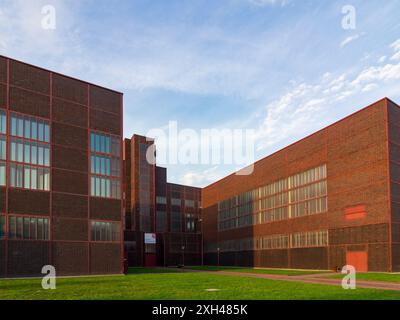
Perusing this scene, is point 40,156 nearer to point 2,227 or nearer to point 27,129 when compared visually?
point 27,129

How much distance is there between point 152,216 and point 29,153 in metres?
59.5

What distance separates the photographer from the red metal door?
51816 mm

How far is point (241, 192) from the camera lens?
88.4 meters

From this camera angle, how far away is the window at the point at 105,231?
166 ft

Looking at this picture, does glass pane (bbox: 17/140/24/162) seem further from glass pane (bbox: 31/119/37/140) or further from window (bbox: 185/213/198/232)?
window (bbox: 185/213/198/232)

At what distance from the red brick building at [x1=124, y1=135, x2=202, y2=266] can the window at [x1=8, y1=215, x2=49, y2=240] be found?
5104 centimetres

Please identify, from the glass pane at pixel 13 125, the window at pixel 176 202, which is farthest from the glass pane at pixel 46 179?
the window at pixel 176 202

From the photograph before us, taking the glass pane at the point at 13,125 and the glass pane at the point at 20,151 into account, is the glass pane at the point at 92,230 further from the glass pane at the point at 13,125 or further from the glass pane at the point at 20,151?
the glass pane at the point at 13,125

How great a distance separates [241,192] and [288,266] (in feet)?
72.5

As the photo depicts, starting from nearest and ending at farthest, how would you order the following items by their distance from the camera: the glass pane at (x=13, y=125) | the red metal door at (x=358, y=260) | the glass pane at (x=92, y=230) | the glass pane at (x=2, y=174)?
1. the glass pane at (x=2, y=174)
2. the glass pane at (x=13, y=125)
3. the glass pane at (x=92, y=230)
4. the red metal door at (x=358, y=260)

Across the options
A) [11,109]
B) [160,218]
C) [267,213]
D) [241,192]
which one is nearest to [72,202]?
[11,109]

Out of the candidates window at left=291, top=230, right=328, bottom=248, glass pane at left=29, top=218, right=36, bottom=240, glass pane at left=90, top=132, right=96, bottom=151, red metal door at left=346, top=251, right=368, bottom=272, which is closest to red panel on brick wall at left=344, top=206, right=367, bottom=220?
red metal door at left=346, top=251, right=368, bottom=272
